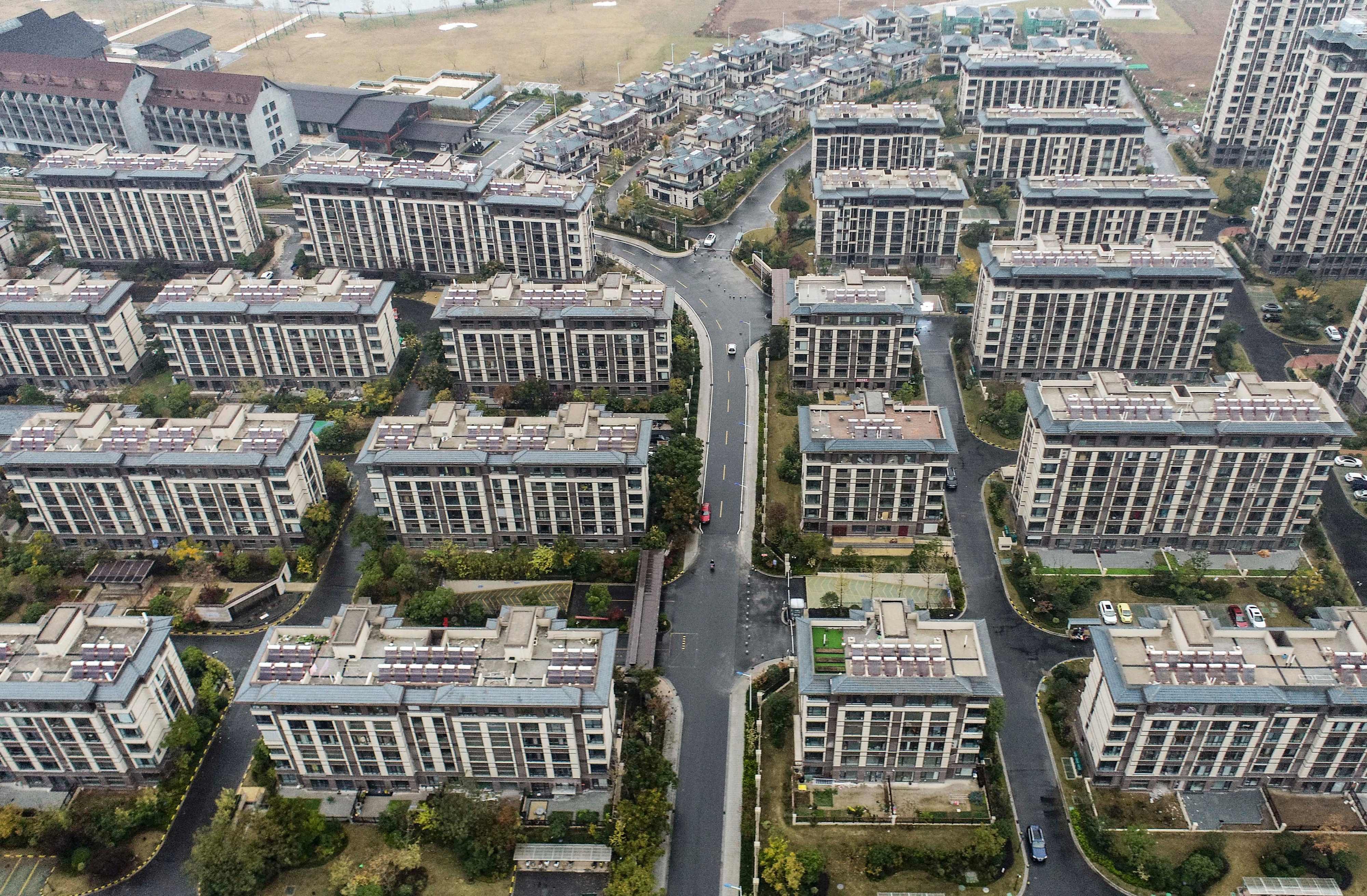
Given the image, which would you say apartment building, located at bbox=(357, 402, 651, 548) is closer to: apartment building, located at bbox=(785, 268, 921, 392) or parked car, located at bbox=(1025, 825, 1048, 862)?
apartment building, located at bbox=(785, 268, 921, 392)

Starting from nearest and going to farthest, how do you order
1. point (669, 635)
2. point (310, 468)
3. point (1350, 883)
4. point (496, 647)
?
point (1350, 883) < point (496, 647) < point (669, 635) < point (310, 468)

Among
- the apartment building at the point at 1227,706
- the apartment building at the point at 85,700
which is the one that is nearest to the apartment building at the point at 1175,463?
the apartment building at the point at 1227,706

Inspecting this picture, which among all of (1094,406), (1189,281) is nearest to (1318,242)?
(1189,281)

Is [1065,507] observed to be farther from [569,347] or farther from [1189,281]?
[569,347]

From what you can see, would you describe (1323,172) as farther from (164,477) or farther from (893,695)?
(164,477)

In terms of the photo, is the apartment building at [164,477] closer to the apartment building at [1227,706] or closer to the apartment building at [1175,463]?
the apartment building at [1175,463]
